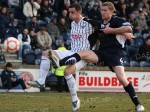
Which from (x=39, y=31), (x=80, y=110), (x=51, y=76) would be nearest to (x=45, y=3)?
(x=39, y=31)

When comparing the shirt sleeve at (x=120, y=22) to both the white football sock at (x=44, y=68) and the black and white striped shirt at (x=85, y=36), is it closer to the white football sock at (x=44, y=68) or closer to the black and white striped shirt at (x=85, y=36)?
the black and white striped shirt at (x=85, y=36)

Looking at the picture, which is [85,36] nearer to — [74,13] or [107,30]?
[74,13]

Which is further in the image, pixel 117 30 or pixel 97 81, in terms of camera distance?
pixel 97 81

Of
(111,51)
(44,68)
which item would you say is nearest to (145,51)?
(44,68)

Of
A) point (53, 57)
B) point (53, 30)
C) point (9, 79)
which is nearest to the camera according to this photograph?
point (53, 57)

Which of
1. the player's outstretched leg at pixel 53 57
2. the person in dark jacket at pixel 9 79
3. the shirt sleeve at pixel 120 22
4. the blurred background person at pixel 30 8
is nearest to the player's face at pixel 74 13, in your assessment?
the shirt sleeve at pixel 120 22

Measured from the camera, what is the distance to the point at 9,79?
2217cm

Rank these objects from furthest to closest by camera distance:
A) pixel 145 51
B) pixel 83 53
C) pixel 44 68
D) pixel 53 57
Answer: pixel 145 51 → pixel 44 68 → pixel 53 57 → pixel 83 53

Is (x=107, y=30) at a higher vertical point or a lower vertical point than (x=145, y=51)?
higher

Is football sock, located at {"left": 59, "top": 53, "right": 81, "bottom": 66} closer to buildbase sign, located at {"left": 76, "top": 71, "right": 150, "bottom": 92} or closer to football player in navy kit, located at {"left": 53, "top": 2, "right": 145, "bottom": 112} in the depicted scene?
football player in navy kit, located at {"left": 53, "top": 2, "right": 145, "bottom": 112}

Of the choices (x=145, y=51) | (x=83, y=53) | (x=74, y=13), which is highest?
(x=74, y=13)

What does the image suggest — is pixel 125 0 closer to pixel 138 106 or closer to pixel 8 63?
pixel 8 63

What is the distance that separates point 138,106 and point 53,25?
13596mm

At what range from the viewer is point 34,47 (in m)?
24.4
